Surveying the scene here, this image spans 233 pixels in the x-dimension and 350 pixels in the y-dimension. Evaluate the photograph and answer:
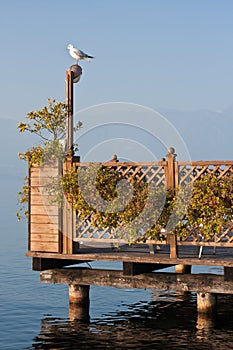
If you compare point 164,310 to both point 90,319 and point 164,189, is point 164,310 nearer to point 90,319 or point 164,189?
point 90,319

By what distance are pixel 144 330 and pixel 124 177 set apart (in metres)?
3.06

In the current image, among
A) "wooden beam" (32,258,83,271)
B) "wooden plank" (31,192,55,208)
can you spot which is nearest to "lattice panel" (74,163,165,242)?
"wooden plank" (31,192,55,208)

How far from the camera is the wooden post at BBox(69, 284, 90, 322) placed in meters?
15.1

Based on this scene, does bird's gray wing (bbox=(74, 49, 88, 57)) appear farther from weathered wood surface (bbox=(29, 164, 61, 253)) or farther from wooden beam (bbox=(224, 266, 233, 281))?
wooden beam (bbox=(224, 266, 233, 281))

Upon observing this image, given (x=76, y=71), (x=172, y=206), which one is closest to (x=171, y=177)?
(x=172, y=206)

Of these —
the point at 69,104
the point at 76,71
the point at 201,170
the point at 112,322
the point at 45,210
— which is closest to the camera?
the point at 201,170

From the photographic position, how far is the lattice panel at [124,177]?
1323 centimetres

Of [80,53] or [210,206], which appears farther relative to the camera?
[80,53]

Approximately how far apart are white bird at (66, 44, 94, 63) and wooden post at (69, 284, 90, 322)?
4.81m

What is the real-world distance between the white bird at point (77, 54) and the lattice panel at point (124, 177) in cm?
250

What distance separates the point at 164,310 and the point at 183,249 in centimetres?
154

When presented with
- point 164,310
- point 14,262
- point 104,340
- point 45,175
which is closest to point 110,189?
point 45,175

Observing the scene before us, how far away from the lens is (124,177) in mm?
13539

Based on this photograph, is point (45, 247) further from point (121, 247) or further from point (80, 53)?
point (80, 53)
